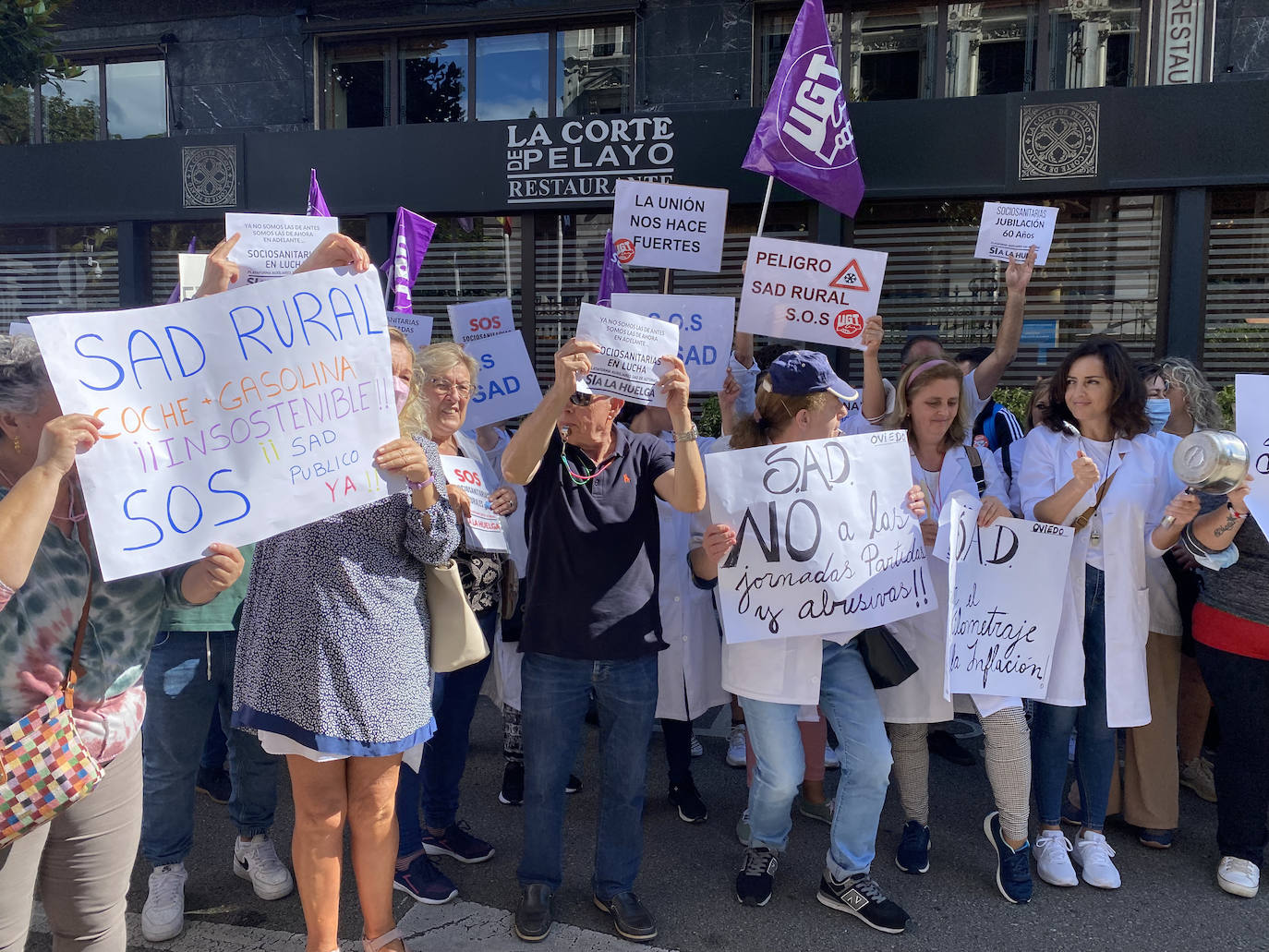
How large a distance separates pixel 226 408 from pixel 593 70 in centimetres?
756

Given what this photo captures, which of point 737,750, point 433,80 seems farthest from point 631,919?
point 433,80

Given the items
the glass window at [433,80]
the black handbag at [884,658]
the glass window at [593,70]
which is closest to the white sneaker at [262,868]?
the black handbag at [884,658]

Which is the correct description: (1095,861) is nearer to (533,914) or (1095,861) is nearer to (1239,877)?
(1239,877)

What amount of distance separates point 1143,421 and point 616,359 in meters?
2.10

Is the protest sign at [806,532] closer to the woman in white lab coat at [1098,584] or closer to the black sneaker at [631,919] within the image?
the woman in white lab coat at [1098,584]

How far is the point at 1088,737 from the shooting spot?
3729 millimetres

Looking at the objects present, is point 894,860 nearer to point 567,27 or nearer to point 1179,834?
point 1179,834

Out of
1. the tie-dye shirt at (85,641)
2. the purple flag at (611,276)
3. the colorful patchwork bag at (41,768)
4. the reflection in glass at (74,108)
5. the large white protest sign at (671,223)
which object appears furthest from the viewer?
the reflection in glass at (74,108)

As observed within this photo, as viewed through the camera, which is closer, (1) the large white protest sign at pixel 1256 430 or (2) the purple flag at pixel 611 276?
(1) the large white protest sign at pixel 1256 430

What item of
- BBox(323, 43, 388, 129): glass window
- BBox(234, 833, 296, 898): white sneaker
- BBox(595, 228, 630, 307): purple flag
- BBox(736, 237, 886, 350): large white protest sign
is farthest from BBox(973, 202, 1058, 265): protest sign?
BBox(323, 43, 388, 129): glass window

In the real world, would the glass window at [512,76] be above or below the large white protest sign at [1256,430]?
above

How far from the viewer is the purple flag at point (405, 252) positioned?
514 cm

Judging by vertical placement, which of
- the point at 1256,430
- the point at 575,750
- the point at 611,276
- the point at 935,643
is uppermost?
the point at 611,276

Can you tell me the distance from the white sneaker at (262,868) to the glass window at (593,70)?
23.1 feet
